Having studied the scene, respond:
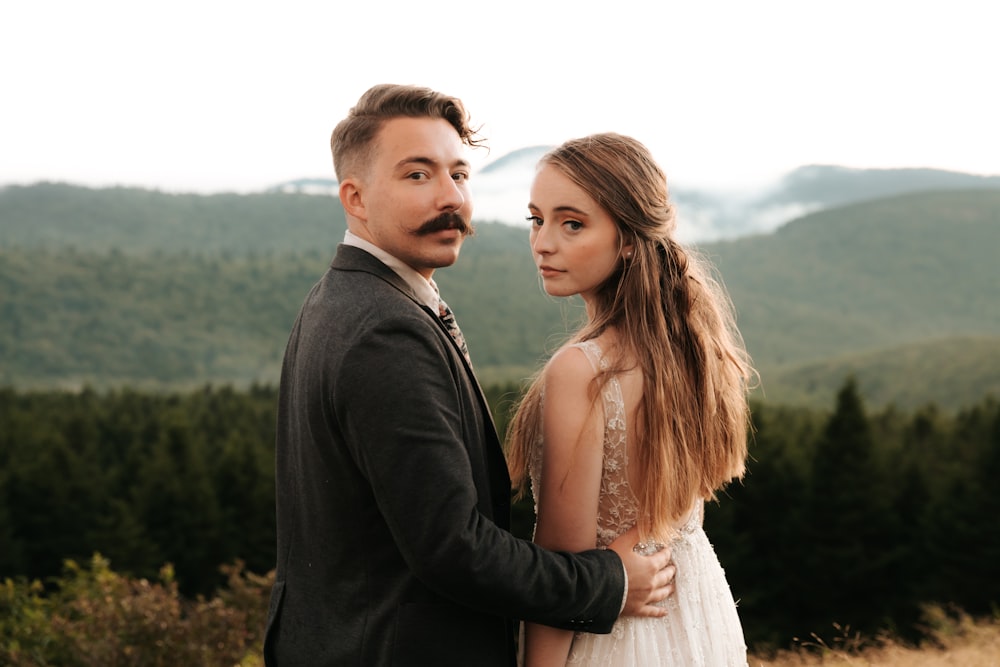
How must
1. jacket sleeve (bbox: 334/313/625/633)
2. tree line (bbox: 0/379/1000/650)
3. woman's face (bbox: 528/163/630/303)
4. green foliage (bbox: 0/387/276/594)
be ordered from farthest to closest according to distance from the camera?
green foliage (bbox: 0/387/276/594), tree line (bbox: 0/379/1000/650), woman's face (bbox: 528/163/630/303), jacket sleeve (bbox: 334/313/625/633)

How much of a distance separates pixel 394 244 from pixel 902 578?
115ft

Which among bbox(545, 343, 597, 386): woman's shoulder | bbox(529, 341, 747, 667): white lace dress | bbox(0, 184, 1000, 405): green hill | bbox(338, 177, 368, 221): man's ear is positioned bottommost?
bbox(0, 184, 1000, 405): green hill

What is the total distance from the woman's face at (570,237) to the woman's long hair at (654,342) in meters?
0.03

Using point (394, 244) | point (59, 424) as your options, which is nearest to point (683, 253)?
point (394, 244)

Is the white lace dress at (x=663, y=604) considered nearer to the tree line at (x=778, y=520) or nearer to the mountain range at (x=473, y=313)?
the tree line at (x=778, y=520)

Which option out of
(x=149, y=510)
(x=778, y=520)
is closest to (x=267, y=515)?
(x=149, y=510)

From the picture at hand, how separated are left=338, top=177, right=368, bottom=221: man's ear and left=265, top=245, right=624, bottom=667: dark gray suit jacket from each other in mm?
140

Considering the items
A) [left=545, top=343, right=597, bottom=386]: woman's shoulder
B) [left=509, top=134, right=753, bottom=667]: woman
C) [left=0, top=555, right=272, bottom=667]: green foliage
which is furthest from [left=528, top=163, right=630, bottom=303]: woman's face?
[left=0, top=555, right=272, bottom=667]: green foliage

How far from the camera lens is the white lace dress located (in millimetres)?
2832

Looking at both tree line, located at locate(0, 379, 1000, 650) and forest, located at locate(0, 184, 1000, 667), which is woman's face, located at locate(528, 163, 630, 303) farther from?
tree line, located at locate(0, 379, 1000, 650)

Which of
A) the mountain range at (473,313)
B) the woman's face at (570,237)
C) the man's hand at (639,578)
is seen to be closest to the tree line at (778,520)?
the man's hand at (639,578)

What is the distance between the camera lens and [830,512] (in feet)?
109

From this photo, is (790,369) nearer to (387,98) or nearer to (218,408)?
A: (218,408)

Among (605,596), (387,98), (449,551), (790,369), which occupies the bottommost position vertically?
(790,369)
